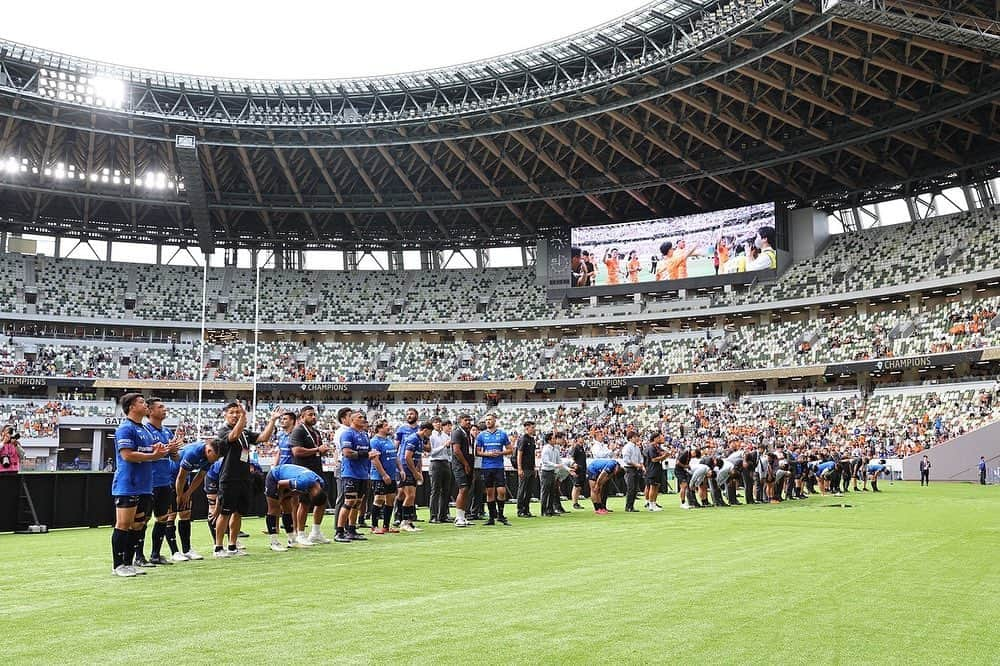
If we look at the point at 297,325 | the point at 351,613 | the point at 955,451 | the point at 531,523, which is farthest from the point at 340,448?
the point at 297,325

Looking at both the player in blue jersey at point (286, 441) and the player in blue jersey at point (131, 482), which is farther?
the player in blue jersey at point (286, 441)

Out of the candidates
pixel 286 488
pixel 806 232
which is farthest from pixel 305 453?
pixel 806 232

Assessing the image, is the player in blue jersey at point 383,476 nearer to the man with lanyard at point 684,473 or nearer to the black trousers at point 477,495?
the black trousers at point 477,495

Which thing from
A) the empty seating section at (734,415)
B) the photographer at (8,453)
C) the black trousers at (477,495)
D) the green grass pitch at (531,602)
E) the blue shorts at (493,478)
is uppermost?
the empty seating section at (734,415)

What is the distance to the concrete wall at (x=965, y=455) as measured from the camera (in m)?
40.2

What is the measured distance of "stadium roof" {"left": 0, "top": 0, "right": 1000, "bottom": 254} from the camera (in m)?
38.2

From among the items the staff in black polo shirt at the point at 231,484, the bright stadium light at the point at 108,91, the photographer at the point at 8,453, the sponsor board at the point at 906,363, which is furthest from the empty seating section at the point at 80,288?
the staff in black polo shirt at the point at 231,484

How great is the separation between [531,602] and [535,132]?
43.5 m

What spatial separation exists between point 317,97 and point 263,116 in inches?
124

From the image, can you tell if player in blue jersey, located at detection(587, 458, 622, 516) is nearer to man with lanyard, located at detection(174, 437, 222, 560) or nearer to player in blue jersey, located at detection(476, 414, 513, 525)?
player in blue jersey, located at detection(476, 414, 513, 525)

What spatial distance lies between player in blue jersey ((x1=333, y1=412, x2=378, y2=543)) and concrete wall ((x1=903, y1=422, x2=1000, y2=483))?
34.1 meters

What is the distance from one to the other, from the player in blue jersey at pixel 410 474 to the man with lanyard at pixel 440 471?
17.2 inches

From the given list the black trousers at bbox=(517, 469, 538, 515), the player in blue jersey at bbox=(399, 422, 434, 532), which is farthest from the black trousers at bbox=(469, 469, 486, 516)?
the player in blue jersey at bbox=(399, 422, 434, 532)

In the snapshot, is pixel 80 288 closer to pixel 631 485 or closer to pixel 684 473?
pixel 684 473
